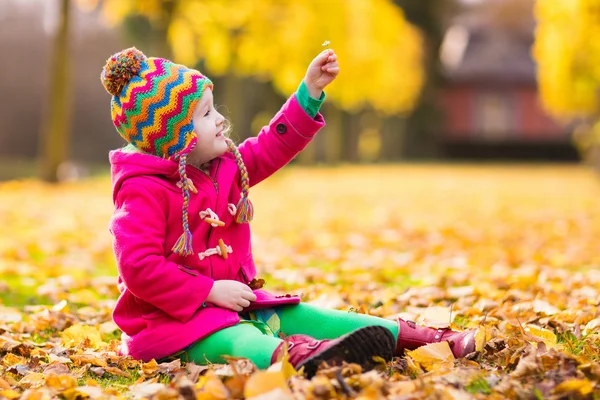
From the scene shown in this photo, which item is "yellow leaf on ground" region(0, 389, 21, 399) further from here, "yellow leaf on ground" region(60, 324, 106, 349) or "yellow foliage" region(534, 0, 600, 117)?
"yellow foliage" region(534, 0, 600, 117)

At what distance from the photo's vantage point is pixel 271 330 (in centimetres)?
276

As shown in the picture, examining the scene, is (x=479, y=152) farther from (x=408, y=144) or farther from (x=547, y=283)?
(x=547, y=283)

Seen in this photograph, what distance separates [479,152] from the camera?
135 ft

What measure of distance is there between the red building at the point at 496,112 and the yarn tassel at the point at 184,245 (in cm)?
3917

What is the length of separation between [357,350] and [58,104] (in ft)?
40.0

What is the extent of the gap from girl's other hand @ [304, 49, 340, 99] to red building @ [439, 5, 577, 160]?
38.7 m

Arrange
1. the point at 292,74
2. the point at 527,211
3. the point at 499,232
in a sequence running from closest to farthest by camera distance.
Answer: the point at 499,232 → the point at 527,211 → the point at 292,74

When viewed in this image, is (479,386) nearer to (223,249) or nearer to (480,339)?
(480,339)

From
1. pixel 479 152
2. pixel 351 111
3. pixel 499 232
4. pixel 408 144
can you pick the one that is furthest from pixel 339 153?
pixel 499 232

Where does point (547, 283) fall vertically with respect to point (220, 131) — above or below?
below

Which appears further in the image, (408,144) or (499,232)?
(408,144)

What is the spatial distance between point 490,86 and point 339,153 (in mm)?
13884

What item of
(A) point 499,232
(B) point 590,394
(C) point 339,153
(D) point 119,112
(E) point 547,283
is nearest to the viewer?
(B) point 590,394

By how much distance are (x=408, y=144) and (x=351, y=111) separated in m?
6.95
